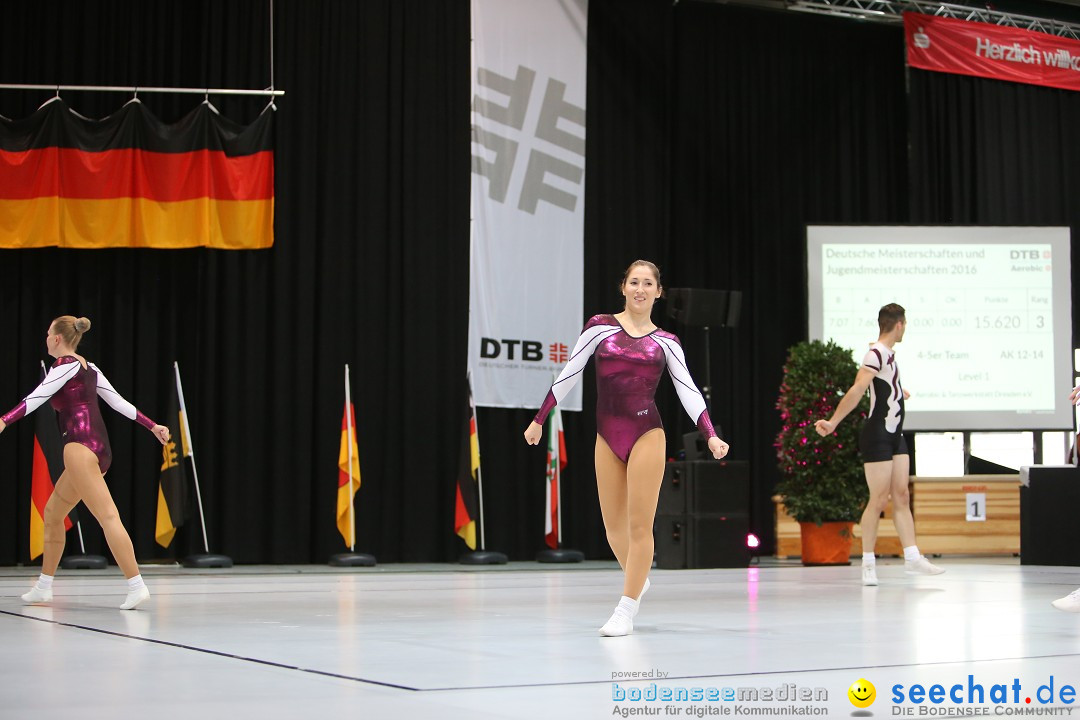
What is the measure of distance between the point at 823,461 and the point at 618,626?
6391 mm

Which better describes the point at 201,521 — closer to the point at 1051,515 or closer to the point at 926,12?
the point at 1051,515

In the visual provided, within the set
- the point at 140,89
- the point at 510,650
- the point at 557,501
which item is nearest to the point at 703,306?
the point at 557,501

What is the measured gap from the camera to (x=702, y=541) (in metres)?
9.77

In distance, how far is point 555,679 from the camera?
3.30 metres

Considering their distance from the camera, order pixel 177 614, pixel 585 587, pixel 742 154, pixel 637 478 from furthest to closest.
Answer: pixel 742 154
pixel 585 587
pixel 177 614
pixel 637 478

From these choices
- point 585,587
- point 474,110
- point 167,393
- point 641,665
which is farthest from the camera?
point 474,110

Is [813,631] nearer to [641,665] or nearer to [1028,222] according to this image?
[641,665]

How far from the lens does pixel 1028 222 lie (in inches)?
503

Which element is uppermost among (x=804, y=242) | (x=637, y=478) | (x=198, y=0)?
(x=198, y=0)

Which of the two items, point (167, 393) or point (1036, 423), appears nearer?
point (167, 393)

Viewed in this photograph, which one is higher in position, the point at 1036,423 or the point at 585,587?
the point at 1036,423

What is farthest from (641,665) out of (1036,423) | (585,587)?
(1036,423)

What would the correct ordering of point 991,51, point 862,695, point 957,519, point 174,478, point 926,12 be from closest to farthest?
point 862,695 → point 174,478 → point 957,519 → point 991,51 → point 926,12

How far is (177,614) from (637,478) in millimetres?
2120
